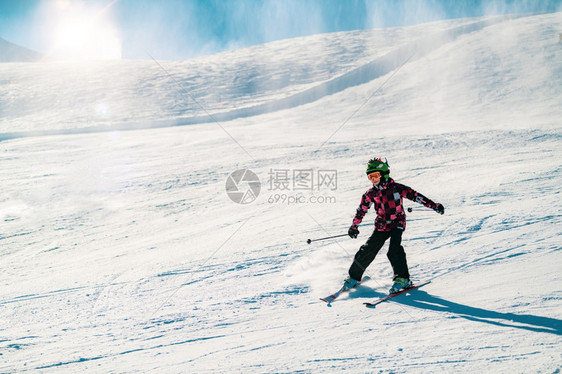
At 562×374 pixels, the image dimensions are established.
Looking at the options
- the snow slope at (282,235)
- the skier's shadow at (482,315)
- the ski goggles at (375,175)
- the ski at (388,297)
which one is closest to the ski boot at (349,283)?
the snow slope at (282,235)

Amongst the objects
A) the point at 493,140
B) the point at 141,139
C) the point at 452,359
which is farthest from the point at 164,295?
the point at 141,139

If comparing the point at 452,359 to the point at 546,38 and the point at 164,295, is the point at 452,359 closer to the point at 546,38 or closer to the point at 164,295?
the point at 164,295

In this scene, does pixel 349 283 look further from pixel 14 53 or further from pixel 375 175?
pixel 14 53

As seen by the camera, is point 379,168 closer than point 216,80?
Yes

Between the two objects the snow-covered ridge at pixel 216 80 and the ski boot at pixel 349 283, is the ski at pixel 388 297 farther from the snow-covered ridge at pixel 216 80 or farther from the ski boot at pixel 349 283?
the snow-covered ridge at pixel 216 80

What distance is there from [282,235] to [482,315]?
314cm

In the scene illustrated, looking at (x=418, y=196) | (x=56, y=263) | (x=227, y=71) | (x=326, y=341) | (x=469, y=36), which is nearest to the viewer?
(x=326, y=341)

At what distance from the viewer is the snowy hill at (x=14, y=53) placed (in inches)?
3580

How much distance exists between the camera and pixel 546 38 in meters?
20.0

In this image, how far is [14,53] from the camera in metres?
93.6

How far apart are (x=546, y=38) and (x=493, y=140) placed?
1497cm

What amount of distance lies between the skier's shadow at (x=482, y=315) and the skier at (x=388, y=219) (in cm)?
20

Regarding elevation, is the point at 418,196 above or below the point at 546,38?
below

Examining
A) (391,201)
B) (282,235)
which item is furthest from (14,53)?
(391,201)
